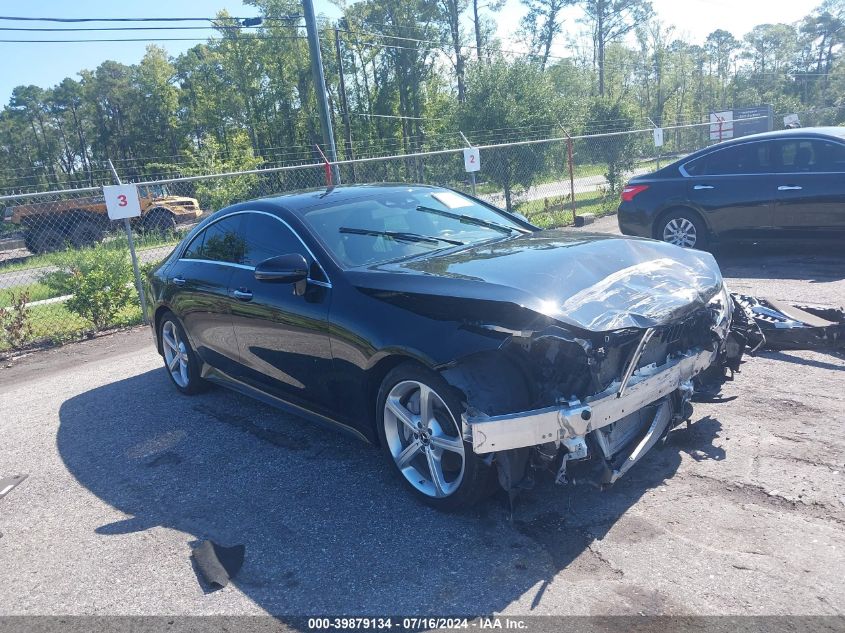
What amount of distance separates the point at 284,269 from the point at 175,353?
264 centimetres

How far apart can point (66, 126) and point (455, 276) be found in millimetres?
61350

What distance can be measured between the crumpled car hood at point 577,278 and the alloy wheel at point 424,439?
560 mm

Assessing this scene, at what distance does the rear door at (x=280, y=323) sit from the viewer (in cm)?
409

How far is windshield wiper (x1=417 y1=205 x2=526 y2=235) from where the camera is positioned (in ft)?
16.1

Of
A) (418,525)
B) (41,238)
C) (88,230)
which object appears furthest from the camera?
(88,230)

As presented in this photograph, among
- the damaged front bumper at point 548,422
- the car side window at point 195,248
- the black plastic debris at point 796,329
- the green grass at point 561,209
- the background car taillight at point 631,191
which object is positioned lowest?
the green grass at point 561,209

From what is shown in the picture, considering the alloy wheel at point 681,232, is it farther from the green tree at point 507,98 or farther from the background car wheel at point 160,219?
the background car wheel at point 160,219

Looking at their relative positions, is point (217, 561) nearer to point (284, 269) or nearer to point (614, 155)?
point (284, 269)

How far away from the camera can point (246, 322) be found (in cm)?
477

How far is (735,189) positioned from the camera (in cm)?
848

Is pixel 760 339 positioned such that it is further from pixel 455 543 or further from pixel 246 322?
pixel 246 322

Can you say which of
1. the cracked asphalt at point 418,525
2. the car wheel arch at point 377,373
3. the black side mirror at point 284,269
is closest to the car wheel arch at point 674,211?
the cracked asphalt at point 418,525

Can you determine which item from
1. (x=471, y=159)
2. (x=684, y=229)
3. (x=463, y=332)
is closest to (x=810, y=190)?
(x=684, y=229)

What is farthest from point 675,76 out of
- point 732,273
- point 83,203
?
point 732,273
